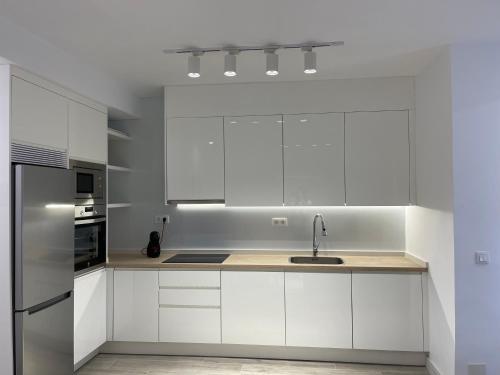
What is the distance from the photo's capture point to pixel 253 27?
2.27m

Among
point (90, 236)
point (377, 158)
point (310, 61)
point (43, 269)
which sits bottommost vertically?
point (43, 269)

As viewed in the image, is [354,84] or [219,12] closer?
[219,12]

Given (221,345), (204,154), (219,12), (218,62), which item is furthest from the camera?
(204,154)

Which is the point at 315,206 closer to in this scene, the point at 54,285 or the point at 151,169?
the point at 151,169

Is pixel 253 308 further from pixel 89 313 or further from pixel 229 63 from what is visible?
pixel 229 63

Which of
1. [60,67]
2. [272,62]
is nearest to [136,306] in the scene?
[60,67]

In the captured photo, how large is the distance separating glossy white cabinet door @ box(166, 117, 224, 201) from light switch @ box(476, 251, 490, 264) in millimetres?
2109

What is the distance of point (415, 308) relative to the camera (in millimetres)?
3008

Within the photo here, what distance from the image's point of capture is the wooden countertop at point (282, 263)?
121 inches

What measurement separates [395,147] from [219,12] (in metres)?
2.03

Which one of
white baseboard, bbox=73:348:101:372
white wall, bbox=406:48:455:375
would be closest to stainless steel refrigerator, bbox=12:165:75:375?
white baseboard, bbox=73:348:101:372

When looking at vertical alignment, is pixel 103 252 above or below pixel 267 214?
below

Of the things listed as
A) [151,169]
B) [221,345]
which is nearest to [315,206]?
[221,345]

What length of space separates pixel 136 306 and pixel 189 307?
1.59 ft
